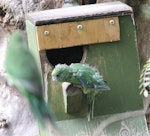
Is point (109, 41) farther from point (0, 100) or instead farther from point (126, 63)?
point (0, 100)

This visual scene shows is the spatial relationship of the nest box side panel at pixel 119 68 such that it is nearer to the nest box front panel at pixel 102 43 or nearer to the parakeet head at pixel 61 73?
the nest box front panel at pixel 102 43

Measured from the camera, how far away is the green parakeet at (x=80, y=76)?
154cm

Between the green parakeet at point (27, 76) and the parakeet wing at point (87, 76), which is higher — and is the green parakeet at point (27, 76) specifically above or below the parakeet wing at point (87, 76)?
above

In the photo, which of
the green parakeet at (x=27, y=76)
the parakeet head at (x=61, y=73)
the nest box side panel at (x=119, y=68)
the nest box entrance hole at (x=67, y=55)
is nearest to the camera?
the green parakeet at (x=27, y=76)

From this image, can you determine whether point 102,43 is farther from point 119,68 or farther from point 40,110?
point 40,110

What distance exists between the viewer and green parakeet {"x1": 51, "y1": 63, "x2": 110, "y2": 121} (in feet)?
5.04

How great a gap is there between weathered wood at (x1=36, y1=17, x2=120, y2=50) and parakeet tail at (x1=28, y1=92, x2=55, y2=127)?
1.53 meters

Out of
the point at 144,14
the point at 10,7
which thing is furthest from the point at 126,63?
the point at 10,7

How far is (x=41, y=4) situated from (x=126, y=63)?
139 centimetres

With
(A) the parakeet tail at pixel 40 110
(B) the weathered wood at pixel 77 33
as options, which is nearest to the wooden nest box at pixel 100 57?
(B) the weathered wood at pixel 77 33

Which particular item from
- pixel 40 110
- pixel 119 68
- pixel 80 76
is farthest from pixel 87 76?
pixel 40 110

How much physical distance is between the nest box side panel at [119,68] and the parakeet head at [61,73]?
373 millimetres

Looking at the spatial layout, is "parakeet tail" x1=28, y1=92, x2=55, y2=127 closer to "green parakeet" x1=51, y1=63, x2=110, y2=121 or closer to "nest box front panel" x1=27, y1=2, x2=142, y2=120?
"green parakeet" x1=51, y1=63, x2=110, y2=121

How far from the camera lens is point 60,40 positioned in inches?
72.7
